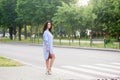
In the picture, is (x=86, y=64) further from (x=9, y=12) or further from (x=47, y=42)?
(x=9, y=12)

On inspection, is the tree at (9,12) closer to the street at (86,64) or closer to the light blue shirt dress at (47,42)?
the street at (86,64)

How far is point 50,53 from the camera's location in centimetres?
1447

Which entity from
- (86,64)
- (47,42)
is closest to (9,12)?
(86,64)

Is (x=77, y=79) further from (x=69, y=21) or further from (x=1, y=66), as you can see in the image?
(x=69, y=21)

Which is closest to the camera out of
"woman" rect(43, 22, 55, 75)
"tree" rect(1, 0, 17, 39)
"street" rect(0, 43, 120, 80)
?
"woman" rect(43, 22, 55, 75)

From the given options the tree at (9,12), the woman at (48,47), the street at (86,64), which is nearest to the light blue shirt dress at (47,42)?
the woman at (48,47)

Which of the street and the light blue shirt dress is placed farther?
the street

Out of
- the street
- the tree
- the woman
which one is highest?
the tree

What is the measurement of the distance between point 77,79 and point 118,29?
30.7 metres

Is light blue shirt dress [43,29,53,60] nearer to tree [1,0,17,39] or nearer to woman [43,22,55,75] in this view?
woman [43,22,55,75]

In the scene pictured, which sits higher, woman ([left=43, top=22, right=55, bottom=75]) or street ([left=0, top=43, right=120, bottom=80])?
woman ([left=43, top=22, right=55, bottom=75])

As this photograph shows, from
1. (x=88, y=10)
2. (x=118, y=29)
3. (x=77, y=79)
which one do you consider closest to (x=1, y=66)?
(x=77, y=79)

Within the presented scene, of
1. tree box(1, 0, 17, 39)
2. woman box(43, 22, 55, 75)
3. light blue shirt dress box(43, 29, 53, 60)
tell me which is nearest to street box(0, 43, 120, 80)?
woman box(43, 22, 55, 75)

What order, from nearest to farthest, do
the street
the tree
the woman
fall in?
1. the woman
2. the street
3. the tree
